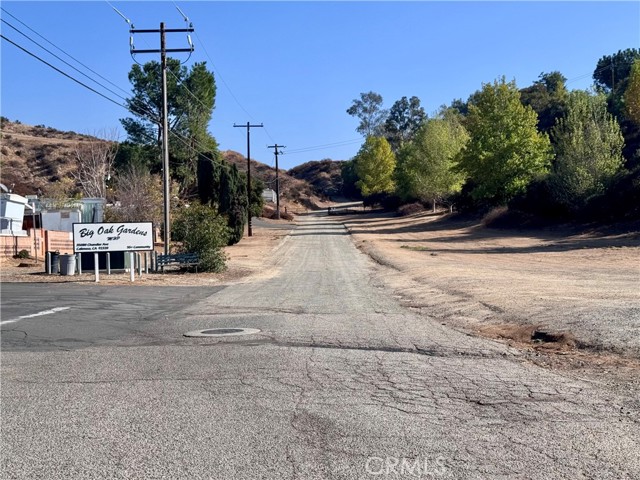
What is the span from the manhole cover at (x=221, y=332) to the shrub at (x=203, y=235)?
57.8ft

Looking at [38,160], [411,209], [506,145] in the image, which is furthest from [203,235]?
[38,160]

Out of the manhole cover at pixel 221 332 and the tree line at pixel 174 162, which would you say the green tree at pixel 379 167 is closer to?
the tree line at pixel 174 162

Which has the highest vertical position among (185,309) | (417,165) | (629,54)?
(629,54)

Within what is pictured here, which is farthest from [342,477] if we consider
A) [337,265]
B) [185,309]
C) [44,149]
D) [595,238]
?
[44,149]

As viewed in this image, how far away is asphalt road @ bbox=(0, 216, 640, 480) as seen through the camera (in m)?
5.58

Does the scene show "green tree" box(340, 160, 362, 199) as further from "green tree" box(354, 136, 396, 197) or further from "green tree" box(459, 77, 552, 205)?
"green tree" box(459, 77, 552, 205)

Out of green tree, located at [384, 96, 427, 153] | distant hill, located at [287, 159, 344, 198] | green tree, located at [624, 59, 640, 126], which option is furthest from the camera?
distant hill, located at [287, 159, 344, 198]

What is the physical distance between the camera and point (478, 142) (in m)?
59.2

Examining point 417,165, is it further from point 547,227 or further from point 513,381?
point 513,381

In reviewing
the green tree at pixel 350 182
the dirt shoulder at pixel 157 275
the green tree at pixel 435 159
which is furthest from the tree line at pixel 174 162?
the green tree at pixel 350 182

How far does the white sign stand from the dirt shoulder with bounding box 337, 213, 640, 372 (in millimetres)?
9151

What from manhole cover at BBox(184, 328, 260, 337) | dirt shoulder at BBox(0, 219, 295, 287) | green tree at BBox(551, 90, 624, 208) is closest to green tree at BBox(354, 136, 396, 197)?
green tree at BBox(551, 90, 624, 208)

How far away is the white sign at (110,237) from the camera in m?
26.3

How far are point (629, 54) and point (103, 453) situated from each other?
409 ft
